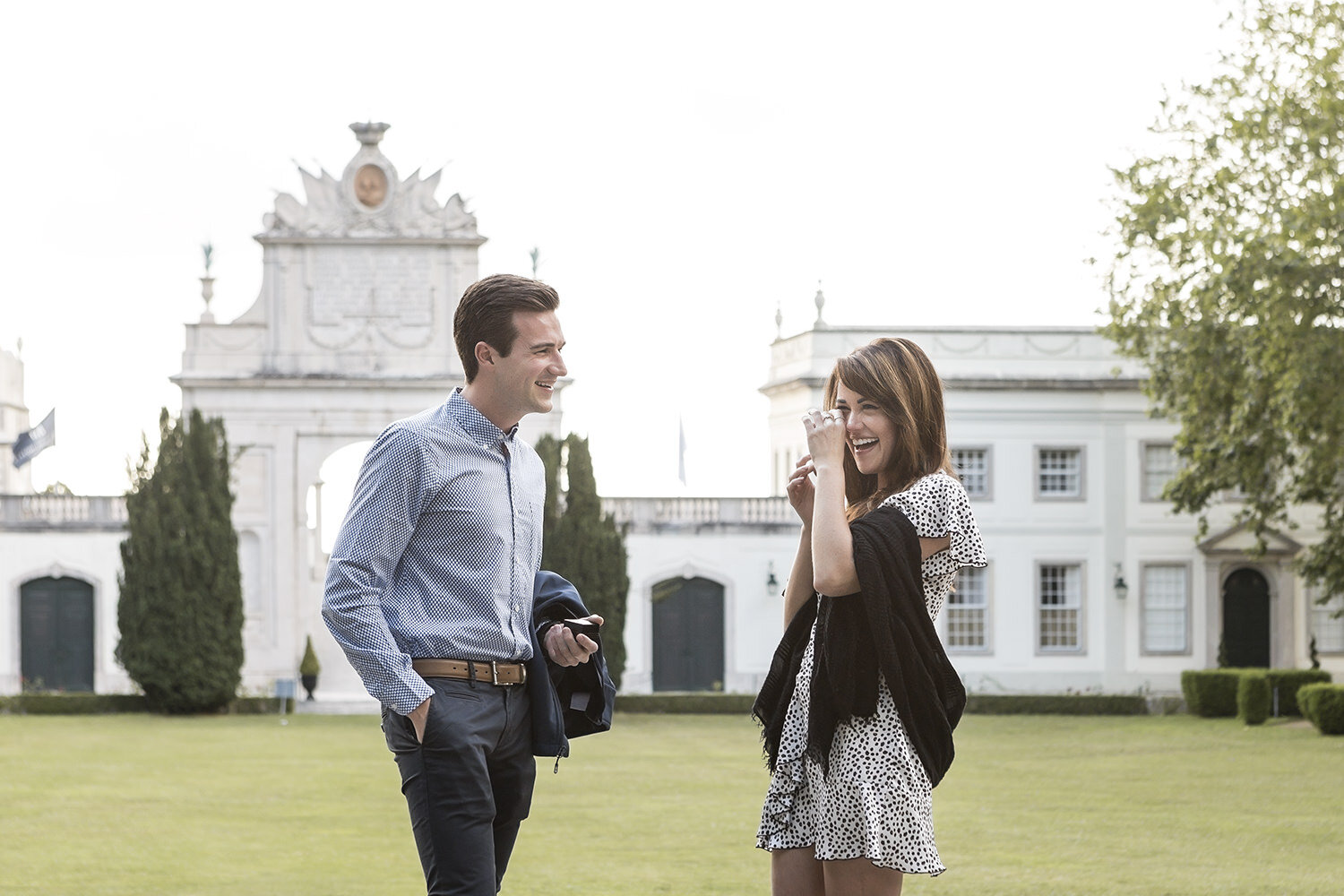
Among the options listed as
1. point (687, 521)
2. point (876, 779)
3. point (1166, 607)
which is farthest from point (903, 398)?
point (1166, 607)

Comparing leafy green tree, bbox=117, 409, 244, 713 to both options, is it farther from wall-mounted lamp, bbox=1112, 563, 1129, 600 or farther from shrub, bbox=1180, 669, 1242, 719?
wall-mounted lamp, bbox=1112, 563, 1129, 600

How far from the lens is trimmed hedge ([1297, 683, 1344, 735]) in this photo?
82.2 feet

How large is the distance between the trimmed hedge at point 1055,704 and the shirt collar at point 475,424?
1138 inches

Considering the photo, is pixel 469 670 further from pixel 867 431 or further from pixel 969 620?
pixel 969 620

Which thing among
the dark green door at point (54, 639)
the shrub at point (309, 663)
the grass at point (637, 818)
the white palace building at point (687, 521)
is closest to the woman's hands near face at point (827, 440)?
the grass at point (637, 818)

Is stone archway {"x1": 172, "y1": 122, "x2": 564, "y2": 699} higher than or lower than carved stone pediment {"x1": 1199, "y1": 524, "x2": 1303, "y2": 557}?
higher

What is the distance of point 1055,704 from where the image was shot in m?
32.8

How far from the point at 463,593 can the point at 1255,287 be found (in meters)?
21.4

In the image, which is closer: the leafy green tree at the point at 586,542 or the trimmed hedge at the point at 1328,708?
the trimmed hedge at the point at 1328,708

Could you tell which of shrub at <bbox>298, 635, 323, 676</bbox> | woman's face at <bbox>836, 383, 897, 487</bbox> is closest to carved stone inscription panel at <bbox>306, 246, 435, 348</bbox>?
shrub at <bbox>298, 635, 323, 676</bbox>

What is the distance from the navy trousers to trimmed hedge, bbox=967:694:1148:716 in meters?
29.0

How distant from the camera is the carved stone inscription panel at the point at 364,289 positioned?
115 feet

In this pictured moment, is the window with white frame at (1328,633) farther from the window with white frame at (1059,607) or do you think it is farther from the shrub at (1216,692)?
the window with white frame at (1059,607)

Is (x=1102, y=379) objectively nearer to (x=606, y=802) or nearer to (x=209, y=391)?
(x=209, y=391)
